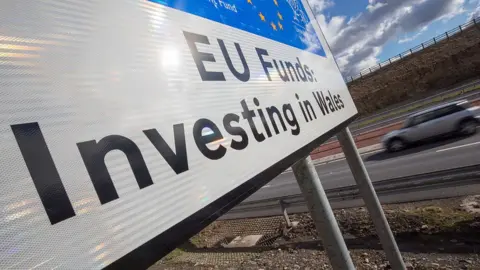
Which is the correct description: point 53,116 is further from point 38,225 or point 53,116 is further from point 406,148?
point 406,148

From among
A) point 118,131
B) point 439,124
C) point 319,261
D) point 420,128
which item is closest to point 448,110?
point 439,124

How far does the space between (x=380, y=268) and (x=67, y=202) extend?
696 centimetres

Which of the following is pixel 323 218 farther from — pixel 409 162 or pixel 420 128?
pixel 420 128

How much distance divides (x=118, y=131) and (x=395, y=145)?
1639cm

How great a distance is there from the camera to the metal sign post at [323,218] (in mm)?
2496

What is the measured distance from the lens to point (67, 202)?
842 millimetres

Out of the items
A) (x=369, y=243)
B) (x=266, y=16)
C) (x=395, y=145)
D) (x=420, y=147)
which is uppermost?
(x=266, y=16)

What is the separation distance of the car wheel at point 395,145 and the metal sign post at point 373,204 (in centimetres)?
1198

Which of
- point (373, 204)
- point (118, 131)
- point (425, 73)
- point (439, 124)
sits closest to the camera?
point (118, 131)

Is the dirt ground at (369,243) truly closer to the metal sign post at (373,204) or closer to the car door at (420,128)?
the metal sign post at (373,204)

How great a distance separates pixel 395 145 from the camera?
588 inches

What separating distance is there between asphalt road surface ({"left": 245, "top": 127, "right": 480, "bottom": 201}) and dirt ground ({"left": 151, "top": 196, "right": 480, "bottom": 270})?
10.5 ft

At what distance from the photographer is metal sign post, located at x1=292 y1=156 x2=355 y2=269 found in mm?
2496

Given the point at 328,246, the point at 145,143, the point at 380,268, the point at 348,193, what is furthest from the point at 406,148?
the point at 145,143
